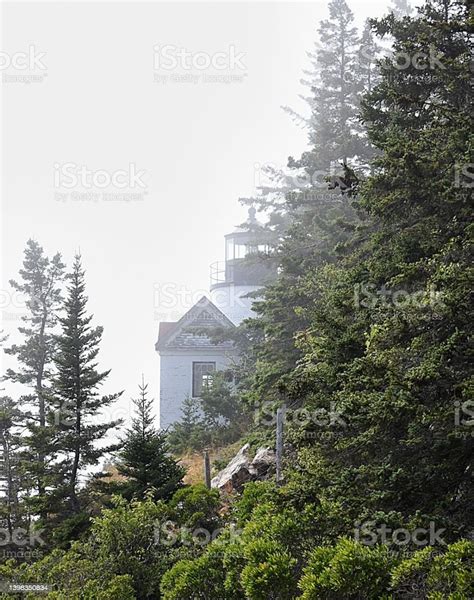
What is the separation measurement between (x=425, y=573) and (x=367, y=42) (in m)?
25.4

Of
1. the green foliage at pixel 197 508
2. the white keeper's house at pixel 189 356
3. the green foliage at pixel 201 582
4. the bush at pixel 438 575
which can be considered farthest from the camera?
the white keeper's house at pixel 189 356

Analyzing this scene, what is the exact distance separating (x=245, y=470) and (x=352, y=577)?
9.93 m

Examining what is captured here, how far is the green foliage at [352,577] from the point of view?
248 inches

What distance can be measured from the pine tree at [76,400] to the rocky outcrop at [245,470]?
3.26m

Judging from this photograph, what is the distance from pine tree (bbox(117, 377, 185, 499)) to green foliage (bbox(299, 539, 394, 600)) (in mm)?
8223

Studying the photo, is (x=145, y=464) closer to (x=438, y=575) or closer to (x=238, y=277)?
(x=438, y=575)

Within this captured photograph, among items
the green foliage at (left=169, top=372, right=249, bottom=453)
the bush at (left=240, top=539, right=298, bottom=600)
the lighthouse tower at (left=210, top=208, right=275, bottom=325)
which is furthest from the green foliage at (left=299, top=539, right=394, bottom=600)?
the lighthouse tower at (left=210, top=208, right=275, bottom=325)

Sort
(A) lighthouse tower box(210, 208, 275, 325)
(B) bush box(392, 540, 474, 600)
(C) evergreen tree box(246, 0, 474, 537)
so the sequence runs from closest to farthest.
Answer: (B) bush box(392, 540, 474, 600)
(C) evergreen tree box(246, 0, 474, 537)
(A) lighthouse tower box(210, 208, 275, 325)

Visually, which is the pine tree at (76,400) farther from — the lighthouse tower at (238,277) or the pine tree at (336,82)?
the lighthouse tower at (238,277)

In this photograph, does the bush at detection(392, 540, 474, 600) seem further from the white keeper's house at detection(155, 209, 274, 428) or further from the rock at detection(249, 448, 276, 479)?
the white keeper's house at detection(155, 209, 274, 428)

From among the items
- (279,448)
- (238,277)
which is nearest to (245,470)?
(279,448)

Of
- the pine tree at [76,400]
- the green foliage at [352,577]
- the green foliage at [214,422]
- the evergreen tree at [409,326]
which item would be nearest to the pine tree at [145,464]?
the pine tree at [76,400]

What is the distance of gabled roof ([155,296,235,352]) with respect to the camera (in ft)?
110

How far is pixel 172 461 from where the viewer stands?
15.0m
